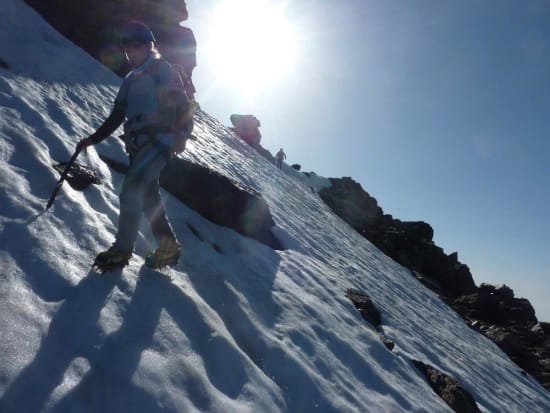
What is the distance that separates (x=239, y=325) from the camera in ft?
18.4

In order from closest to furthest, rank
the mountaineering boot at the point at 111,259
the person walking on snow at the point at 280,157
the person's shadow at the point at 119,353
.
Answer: the person's shadow at the point at 119,353
the mountaineering boot at the point at 111,259
the person walking on snow at the point at 280,157

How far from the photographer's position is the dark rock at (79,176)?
619 centimetres

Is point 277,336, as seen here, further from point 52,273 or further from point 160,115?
point 160,115

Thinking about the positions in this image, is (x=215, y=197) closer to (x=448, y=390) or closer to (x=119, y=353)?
(x=119, y=353)

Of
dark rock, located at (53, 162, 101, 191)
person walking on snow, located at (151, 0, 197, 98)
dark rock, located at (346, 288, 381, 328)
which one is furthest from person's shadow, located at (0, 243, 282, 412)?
person walking on snow, located at (151, 0, 197, 98)

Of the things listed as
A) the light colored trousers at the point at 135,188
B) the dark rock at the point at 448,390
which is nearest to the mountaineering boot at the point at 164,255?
the light colored trousers at the point at 135,188

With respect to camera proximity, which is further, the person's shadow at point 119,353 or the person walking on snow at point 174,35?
the person walking on snow at point 174,35

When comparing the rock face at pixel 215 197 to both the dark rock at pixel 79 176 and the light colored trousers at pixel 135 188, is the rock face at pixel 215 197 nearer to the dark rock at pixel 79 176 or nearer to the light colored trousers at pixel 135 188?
the dark rock at pixel 79 176

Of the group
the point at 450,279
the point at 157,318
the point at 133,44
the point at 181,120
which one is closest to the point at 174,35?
the point at 133,44

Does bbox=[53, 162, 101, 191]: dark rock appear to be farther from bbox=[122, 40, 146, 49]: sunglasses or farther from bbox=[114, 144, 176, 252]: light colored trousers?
bbox=[122, 40, 146, 49]: sunglasses

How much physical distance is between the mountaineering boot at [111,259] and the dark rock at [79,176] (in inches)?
76.6

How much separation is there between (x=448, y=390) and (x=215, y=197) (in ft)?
20.1

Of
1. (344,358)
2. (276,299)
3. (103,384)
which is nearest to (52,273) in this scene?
(103,384)

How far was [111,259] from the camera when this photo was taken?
4684mm
